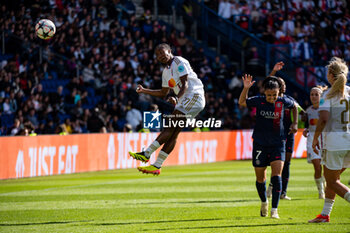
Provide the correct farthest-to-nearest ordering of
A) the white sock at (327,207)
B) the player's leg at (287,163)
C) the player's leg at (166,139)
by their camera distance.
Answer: the player's leg at (287,163)
the player's leg at (166,139)
the white sock at (327,207)

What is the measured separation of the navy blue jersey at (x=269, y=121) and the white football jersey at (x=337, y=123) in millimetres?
1636

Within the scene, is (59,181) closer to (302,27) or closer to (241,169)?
(241,169)

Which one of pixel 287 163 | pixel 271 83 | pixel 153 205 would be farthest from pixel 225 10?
pixel 271 83

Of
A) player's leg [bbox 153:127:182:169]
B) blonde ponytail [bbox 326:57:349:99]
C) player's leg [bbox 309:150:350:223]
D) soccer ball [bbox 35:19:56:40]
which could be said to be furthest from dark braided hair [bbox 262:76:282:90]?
soccer ball [bbox 35:19:56:40]

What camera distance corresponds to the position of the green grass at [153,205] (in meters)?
9.95

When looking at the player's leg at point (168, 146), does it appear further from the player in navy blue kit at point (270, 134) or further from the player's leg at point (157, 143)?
the player in navy blue kit at point (270, 134)

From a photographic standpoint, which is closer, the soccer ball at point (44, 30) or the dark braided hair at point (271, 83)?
the dark braided hair at point (271, 83)

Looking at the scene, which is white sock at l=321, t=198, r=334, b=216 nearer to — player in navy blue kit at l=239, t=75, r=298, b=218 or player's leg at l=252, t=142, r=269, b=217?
player in navy blue kit at l=239, t=75, r=298, b=218

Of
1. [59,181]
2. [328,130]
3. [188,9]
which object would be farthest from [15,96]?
[328,130]

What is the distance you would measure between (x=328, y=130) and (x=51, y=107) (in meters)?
17.7

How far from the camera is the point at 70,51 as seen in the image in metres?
28.6

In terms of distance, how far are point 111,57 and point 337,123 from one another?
68.7 ft

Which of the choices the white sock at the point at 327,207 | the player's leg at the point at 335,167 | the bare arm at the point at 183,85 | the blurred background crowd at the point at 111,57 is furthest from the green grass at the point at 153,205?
the blurred background crowd at the point at 111,57

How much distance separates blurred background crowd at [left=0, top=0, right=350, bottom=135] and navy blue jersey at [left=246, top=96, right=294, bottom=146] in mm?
11722
